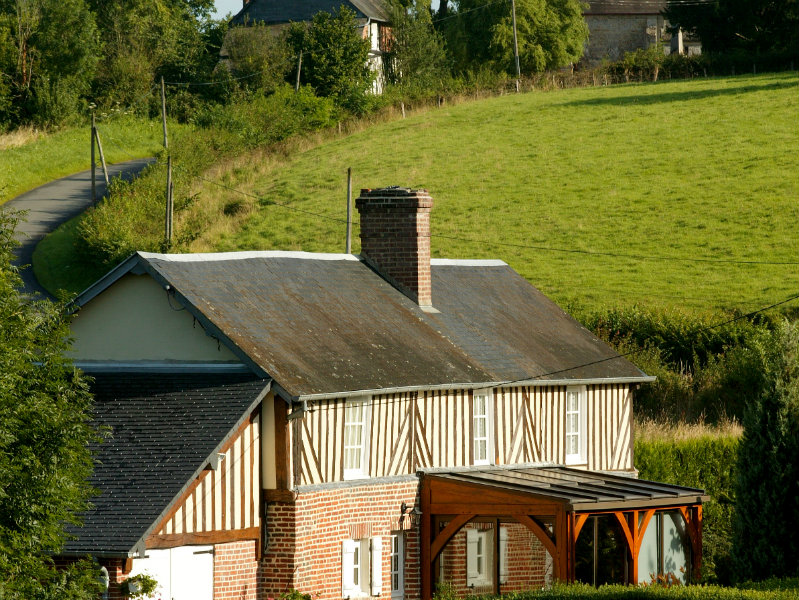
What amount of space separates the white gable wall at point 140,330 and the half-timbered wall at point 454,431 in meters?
1.64

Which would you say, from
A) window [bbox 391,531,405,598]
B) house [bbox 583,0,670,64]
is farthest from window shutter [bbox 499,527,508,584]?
house [bbox 583,0,670,64]

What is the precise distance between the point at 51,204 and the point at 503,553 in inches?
1167

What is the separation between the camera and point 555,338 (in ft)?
74.5

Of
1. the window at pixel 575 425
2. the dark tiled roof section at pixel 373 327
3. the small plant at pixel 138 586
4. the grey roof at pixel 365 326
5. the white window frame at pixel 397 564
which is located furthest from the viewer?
the window at pixel 575 425

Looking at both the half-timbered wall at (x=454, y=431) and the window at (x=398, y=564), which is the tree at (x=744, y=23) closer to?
the half-timbered wall at (x=454, y=431)

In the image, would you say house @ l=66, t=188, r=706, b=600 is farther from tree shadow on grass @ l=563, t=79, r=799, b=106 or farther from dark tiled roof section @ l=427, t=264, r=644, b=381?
tree shadow on grass @ l=563, t=79, r=799, b=106

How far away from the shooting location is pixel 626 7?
7688 cm

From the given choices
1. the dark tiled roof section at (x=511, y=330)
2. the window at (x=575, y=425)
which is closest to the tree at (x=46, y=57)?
the dark tiled roof section at (x=511, y=330)

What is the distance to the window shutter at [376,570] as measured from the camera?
17.8m

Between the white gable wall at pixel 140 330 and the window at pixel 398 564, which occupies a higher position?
the white gable wall at pixel 140 330

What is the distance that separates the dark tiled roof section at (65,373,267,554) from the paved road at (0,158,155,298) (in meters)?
20.4

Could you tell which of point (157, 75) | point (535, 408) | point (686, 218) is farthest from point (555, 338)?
point (157, 75)

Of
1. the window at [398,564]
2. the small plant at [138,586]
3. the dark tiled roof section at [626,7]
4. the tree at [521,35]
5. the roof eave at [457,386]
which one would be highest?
the dark tiled roof section at [626,7]

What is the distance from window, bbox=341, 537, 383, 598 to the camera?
17.7m
